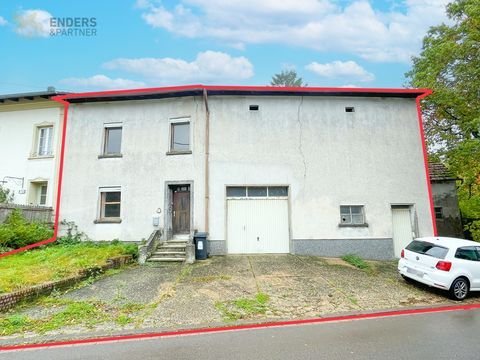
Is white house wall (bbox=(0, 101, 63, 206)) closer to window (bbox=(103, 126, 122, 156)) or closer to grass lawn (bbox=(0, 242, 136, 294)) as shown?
window (bbox=(103, 126, 122, 156))

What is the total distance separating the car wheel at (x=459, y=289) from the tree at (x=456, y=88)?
7107mm

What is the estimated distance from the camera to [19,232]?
10227 millimetres

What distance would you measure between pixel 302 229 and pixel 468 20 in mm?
11550

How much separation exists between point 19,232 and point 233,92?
9.84 metres

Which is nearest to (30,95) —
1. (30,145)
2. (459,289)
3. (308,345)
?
(30,145)

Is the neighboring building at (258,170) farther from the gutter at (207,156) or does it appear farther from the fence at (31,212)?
the fence at (31,212)

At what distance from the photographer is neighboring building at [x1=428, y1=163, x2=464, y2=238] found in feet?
47.8

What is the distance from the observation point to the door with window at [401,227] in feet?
38.7

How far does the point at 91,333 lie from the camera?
16.2 ft

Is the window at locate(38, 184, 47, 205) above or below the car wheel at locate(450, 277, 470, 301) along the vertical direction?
above

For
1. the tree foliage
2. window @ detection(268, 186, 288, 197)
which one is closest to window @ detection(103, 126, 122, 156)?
the tree foliage

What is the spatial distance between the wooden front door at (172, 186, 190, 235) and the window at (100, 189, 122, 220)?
2.42m

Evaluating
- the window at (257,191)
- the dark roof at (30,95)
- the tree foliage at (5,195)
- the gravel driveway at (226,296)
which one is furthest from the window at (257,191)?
the tree foliage at (5,195)

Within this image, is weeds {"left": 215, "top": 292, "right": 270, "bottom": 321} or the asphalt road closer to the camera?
the asphalt road
